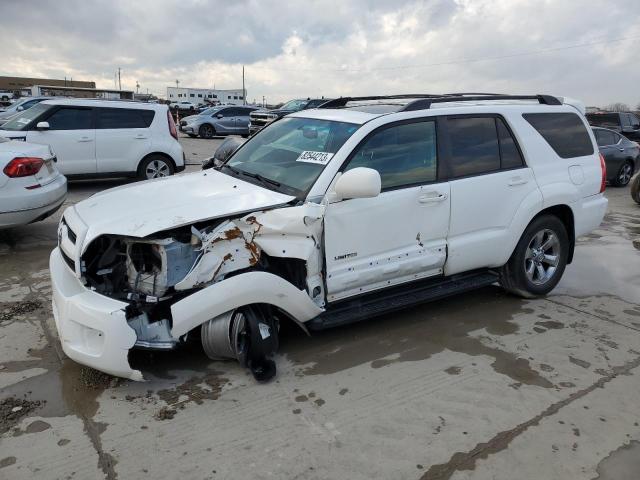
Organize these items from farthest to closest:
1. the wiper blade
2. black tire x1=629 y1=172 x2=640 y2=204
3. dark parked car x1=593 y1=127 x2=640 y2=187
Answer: dark parked car x1=593 y1=127 x2=640 y2=187
black tire x1=629 y1=172 x2=640 y2=204
the wiper blade

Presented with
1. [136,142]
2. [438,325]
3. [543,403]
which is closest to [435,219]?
[438,325]

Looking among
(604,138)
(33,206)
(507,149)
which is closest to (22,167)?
(33,206)

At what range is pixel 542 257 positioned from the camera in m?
4.91

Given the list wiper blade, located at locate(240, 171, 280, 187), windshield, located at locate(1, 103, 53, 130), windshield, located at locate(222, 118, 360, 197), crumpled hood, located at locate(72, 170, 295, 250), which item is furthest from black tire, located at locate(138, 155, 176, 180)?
wiper blade, located at locate(240, 171, 280, 187)

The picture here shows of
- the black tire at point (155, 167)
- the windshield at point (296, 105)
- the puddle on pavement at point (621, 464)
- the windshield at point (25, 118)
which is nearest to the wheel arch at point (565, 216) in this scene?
the puddle on pavement at point (621, 464)

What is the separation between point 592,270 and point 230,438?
15.9 ft

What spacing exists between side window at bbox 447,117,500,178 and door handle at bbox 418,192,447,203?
0.78ft

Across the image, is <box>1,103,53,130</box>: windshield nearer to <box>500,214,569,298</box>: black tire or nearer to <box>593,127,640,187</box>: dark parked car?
<box>500,214,569,298</box>: black tire

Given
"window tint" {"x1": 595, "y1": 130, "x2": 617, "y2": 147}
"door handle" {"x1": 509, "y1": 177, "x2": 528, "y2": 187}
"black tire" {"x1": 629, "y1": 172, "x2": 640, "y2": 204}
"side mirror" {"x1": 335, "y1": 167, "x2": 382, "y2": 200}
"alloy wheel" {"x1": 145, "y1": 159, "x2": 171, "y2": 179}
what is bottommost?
"black tire" {"x1": 629, "y1": 172, "x2": 640, "y2": 204}

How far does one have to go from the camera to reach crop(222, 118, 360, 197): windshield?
3713 mm

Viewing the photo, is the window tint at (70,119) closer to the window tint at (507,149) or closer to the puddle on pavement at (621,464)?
the window tint at (507,149)

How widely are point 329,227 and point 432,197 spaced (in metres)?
0.95

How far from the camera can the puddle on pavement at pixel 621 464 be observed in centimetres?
262

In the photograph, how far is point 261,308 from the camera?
3.50m
